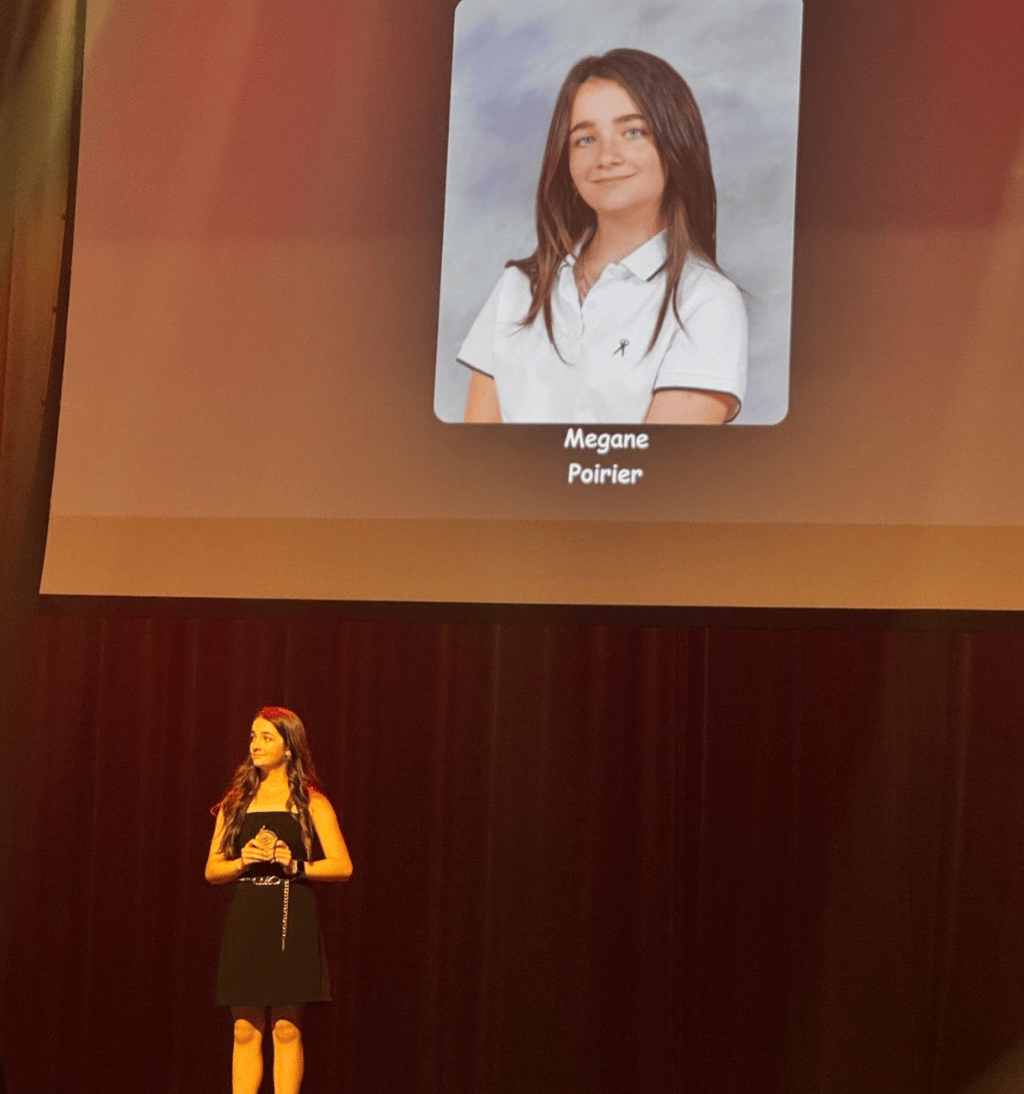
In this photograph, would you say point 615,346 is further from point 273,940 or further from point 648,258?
point 273,940

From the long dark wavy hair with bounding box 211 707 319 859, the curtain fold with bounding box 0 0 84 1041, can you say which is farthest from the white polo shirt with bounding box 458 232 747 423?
the curtain fold with bounding box 0 0 84 1041

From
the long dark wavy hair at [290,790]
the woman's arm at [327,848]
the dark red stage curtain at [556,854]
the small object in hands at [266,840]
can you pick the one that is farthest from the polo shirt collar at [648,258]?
the small object in hands at [266,840]

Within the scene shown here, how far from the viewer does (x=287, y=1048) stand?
3424 millimetres

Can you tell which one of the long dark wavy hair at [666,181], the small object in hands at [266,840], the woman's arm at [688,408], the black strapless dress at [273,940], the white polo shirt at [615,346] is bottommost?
the black strapless dress at [273,940]

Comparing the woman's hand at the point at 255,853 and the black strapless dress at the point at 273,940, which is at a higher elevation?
the woman's hand at the point at 255,853

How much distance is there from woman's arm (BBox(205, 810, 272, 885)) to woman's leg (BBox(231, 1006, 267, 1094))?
31 centimetres

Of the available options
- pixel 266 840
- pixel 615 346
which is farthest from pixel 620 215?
pixel 266 840

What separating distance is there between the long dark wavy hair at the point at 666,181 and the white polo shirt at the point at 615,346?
0.08ft

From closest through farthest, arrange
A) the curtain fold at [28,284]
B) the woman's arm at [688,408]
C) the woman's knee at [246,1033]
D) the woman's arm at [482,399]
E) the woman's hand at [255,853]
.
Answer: the woman's hand at [255,853]
the woman's knee at [246,1033]
the woman's arm at [688,408]
the woman's arm at [482,399]
the curtain fold at [28,284]

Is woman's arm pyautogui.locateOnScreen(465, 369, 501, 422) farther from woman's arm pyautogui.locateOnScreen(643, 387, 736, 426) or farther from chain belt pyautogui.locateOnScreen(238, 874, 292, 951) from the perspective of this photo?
chain belt pyautogui.locateOnScreen(238, 874, 292, 951)

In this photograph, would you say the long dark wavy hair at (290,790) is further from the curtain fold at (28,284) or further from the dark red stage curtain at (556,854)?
the curtain fold at (28,284)

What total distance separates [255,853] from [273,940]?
204 millimetres

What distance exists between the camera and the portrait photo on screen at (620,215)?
3586 mm

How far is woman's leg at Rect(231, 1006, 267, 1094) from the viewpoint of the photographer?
135 inches
